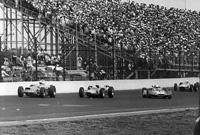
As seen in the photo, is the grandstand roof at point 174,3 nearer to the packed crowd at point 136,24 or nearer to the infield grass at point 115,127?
the packed crowd at point 136,24

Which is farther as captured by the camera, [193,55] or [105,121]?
[105,121]

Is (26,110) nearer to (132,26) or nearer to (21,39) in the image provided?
(21,39)

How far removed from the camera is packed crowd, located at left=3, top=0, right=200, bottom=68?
15.7ft

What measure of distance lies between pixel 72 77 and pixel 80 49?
549mm

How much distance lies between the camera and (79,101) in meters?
6.08

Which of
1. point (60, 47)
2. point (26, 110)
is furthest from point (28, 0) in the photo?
point (26, 110)

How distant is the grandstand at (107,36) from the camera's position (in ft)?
15.7

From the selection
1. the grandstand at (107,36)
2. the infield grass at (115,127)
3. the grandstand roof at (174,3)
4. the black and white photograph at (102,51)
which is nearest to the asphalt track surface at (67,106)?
the black and white photograph at (102,51)

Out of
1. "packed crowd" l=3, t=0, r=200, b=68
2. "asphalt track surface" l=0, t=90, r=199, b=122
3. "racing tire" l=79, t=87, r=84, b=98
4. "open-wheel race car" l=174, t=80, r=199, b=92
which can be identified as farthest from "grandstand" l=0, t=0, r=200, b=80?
"asphalt track surface" l=0, t=90, r=199, b=122

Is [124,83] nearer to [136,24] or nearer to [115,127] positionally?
[115,127]

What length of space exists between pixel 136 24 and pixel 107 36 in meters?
0.30

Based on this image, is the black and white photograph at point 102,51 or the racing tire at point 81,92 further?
the racing tire at point 81,92

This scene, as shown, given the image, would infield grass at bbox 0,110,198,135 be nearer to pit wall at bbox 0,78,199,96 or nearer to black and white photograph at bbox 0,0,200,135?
black and white photograph at bbox 0,0,200,135

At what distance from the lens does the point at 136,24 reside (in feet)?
16.6
